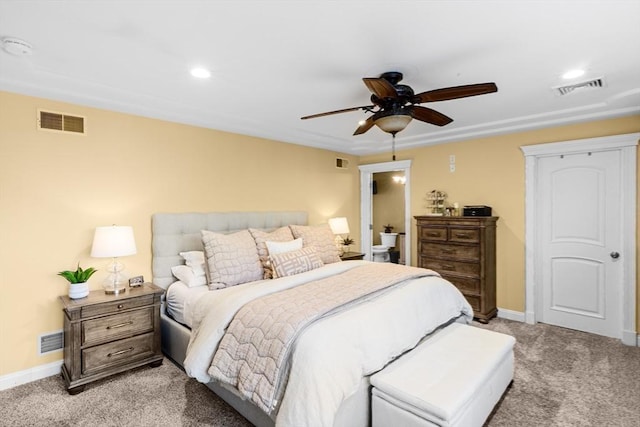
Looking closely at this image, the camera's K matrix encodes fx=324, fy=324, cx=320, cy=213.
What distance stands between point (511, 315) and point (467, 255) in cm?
98

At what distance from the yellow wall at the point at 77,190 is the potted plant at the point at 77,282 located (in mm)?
217

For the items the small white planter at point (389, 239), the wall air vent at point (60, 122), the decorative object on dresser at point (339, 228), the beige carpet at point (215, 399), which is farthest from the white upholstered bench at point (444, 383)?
the small white planter at point (389, 239)

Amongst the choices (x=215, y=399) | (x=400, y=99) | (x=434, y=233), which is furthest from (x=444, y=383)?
(x=434, y=233)

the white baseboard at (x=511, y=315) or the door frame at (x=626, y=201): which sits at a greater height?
the door frame at (x=626, y=201)

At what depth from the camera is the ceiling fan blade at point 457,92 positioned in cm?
201

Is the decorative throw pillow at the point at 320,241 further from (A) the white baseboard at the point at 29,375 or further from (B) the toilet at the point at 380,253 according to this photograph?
(A) the white baseboard at the point at 29,375

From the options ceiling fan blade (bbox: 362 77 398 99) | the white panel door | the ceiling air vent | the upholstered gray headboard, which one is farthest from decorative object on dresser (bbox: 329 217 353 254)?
the ceiling air vent

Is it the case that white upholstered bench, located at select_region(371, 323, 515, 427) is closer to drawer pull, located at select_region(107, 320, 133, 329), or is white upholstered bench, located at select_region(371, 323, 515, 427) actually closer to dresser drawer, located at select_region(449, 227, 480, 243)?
dresser drawer, located at select_region(449, 227, 480, 243)

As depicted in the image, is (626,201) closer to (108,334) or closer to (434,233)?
(434,233)

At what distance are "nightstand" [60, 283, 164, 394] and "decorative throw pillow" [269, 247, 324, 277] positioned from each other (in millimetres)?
1041

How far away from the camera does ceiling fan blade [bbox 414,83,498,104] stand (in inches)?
79.0

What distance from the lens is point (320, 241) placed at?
3840mm

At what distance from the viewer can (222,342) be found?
81.0 inches

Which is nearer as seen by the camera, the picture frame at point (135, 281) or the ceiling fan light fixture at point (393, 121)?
the ceiling fan light fixture at point (393, 121)
